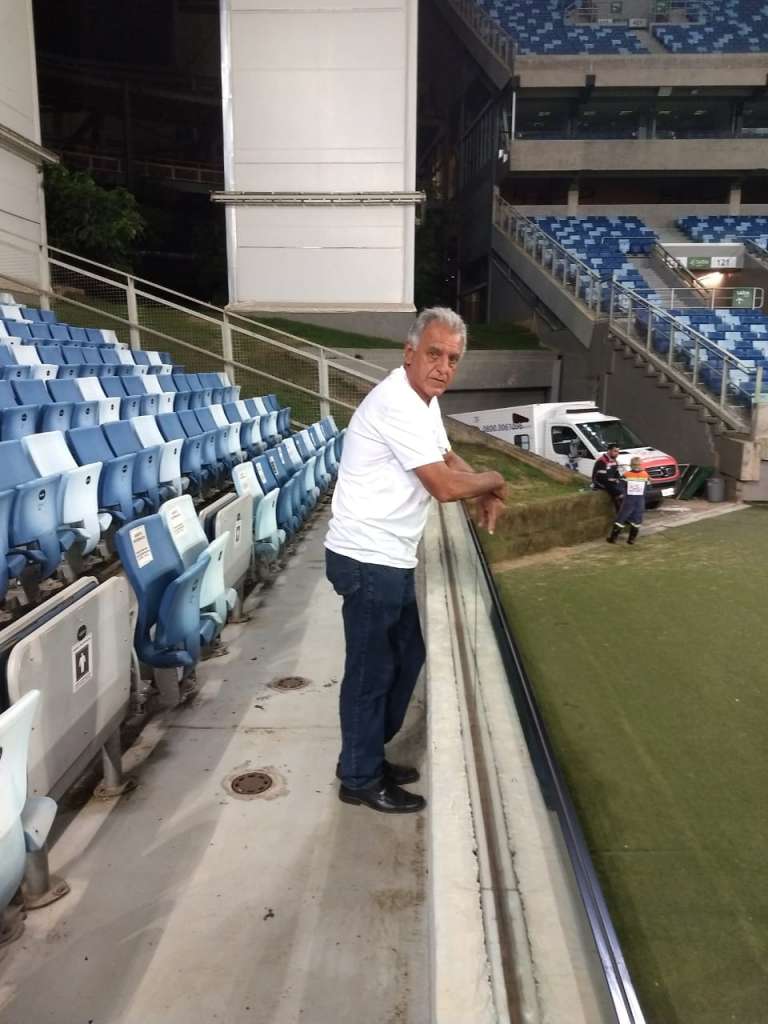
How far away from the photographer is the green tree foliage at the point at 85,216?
680 inches

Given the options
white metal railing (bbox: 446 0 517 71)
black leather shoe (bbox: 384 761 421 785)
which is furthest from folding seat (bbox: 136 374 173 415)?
white metal railing (bbox: 446 0 517 71)

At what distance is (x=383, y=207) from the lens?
1781 cm

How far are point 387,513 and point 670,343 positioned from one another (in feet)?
47.0

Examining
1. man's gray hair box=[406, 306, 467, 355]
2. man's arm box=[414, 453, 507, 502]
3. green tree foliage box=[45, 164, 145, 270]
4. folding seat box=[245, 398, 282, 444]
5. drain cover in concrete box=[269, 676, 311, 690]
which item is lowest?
drain cover in concrete box=[269, 676, 311, 690]

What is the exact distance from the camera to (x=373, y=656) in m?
2.39

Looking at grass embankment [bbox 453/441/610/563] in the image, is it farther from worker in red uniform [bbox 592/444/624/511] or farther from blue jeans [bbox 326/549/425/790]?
blue jeans [bbox 326/549/425/790]

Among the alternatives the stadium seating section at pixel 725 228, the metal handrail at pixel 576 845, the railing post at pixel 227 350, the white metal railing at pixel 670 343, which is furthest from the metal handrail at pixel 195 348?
the stadium seating section at pixel 725 228

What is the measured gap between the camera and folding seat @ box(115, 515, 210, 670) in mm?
2975

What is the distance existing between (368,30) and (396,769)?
61.4 ft

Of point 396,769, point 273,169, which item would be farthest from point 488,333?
point 396,769

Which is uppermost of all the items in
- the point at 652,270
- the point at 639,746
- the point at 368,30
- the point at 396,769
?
the point at 368,30

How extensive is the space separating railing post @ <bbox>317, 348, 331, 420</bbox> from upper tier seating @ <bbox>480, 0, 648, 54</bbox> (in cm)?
2099

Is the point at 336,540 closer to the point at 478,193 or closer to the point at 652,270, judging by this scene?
the point at 652,270

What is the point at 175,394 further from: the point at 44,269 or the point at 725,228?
the point at 725,228
